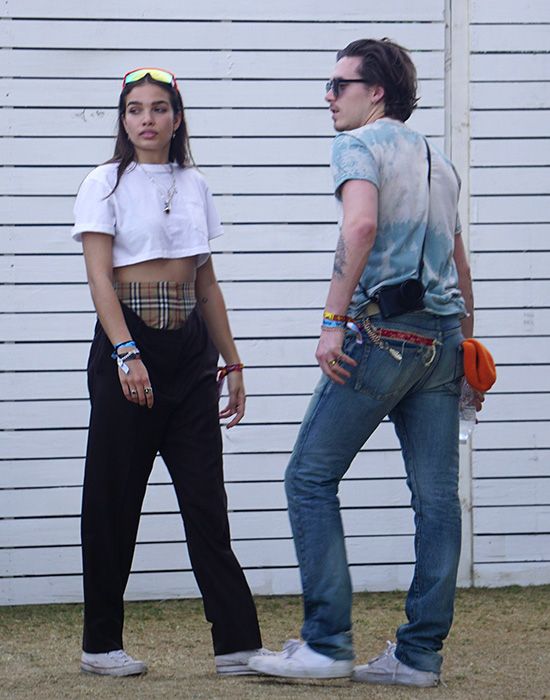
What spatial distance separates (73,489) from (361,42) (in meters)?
2.72

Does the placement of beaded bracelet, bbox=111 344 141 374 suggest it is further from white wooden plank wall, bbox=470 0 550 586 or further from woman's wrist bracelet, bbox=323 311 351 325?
white wooden plank wall, bbox=470 0 550 586

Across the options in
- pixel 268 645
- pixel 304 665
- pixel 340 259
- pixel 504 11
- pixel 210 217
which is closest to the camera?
pixel 340 259

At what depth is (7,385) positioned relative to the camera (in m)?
5.56

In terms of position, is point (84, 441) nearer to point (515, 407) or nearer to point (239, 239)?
point (239, 239)

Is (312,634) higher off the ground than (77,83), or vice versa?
(77,83)

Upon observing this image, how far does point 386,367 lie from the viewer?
3.54 meters

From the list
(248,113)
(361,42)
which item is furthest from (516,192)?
(361,42)

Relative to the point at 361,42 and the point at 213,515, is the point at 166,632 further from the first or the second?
the point at 361,42

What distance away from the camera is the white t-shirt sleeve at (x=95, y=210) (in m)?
3.74

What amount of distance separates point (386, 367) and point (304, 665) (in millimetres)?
876

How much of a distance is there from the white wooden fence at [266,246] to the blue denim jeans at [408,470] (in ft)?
6.75

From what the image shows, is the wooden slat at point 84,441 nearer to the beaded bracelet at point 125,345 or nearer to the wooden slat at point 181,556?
the wooden slat at point 181,556

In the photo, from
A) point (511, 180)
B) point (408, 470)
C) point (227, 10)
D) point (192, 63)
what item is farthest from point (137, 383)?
point (511, 180)

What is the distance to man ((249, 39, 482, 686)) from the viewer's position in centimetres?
350
